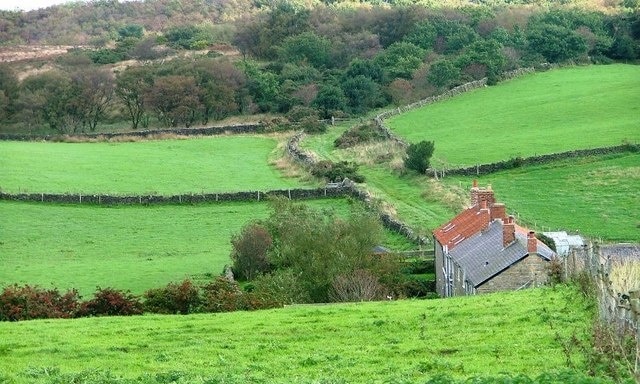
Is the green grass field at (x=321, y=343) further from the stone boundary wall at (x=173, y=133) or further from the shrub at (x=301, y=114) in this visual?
the shrub at (x=301, y=114)

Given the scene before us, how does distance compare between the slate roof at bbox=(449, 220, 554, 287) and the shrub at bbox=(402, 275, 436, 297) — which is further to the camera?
the shrub at bbox=(402, 275, 436, 297)

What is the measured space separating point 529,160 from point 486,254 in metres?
32.7

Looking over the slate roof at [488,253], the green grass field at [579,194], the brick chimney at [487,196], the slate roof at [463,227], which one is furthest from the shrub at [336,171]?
the slate roof at [488,253]

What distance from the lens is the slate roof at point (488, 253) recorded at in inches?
1555

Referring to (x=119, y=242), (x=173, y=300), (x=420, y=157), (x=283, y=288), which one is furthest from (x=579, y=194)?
(x=173, y=300)

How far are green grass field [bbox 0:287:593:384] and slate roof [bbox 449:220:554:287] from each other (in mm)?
7612

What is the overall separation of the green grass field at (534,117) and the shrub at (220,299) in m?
38.3

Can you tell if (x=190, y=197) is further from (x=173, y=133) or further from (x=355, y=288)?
(x=173, y=133)

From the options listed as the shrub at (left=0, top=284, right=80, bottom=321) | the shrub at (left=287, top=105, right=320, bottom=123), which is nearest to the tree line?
the shrub at (left=287, top=105, right=320, bottom=123)

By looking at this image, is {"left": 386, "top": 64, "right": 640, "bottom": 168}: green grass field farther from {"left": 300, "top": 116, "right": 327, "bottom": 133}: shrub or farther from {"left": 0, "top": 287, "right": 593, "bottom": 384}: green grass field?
{"left": 0, "top": 287, "right": 593, "bottom": 384}: green grass field

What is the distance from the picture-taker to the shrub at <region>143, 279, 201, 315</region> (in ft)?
126

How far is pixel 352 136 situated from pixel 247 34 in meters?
62.0

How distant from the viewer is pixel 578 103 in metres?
95.2

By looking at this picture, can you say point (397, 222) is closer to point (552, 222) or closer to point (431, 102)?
point (552, 222)
